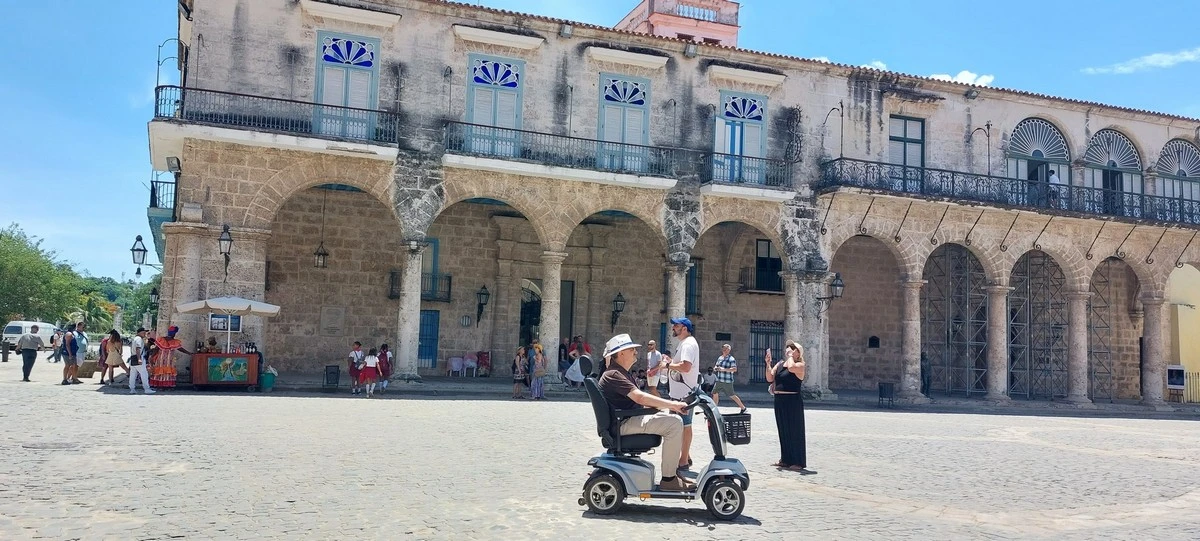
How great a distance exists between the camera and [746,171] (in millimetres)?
21719

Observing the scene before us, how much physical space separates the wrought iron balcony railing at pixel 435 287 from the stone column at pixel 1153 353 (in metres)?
18.1

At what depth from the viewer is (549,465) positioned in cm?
879

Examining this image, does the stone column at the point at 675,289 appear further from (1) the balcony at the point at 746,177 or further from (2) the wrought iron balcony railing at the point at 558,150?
(2) the wrought iron balcony railing at the point at 558,150

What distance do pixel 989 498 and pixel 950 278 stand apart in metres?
19.5

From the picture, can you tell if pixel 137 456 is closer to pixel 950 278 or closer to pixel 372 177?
pixel 372 177

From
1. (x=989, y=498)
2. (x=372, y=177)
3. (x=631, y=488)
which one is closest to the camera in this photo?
(x=631, y=488)

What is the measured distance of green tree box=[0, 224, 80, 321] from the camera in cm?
4534

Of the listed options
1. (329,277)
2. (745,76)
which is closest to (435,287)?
(329,277)

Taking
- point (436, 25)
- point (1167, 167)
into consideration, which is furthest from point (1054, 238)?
point (436, 25)

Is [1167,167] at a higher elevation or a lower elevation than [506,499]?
higher

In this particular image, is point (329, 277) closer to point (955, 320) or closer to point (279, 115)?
point (279, 115)

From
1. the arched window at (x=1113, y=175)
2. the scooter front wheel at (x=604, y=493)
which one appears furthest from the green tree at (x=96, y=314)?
the scooter front wheel at (x=604, y=493)

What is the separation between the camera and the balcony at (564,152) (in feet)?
64.1

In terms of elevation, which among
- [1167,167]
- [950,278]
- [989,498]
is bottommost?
[989,498]
